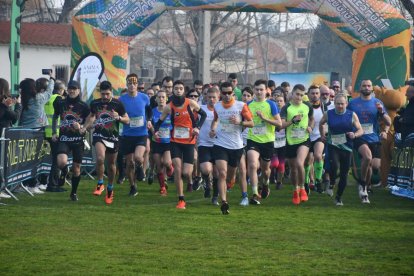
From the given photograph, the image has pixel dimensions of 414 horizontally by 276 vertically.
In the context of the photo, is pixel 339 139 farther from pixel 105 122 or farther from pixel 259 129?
pixel 105 122

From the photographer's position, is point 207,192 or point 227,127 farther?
point 207,192

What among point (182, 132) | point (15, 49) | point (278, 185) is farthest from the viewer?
point (278, 185)

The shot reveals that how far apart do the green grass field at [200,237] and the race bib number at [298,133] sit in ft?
3.67

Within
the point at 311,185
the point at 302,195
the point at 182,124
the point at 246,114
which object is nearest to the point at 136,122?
the point at 182,124

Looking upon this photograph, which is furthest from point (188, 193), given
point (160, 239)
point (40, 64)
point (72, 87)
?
point (40, 64)

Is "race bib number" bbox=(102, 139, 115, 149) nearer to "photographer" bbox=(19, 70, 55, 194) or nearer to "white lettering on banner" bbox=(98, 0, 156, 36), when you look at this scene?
"photographer" bbox=(19, 70, 55, 194)

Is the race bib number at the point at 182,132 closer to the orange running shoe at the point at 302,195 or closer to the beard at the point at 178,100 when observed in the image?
the beard at the point at 178,100

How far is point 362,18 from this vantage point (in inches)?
878

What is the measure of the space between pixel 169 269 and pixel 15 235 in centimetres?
297

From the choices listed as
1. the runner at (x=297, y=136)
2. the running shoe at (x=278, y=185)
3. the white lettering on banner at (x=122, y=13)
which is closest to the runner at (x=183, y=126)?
the runner at (x=297, y=136)

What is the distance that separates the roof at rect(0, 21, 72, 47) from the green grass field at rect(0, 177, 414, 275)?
124ft

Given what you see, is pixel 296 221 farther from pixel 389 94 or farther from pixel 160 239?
pixel 389 94

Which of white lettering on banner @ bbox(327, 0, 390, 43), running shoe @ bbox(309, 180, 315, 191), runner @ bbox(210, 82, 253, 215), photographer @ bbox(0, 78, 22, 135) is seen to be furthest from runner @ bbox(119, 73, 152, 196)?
white lettering on banner @ bbox(327, 0, 390, 43)

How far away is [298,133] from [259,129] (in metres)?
0.70
